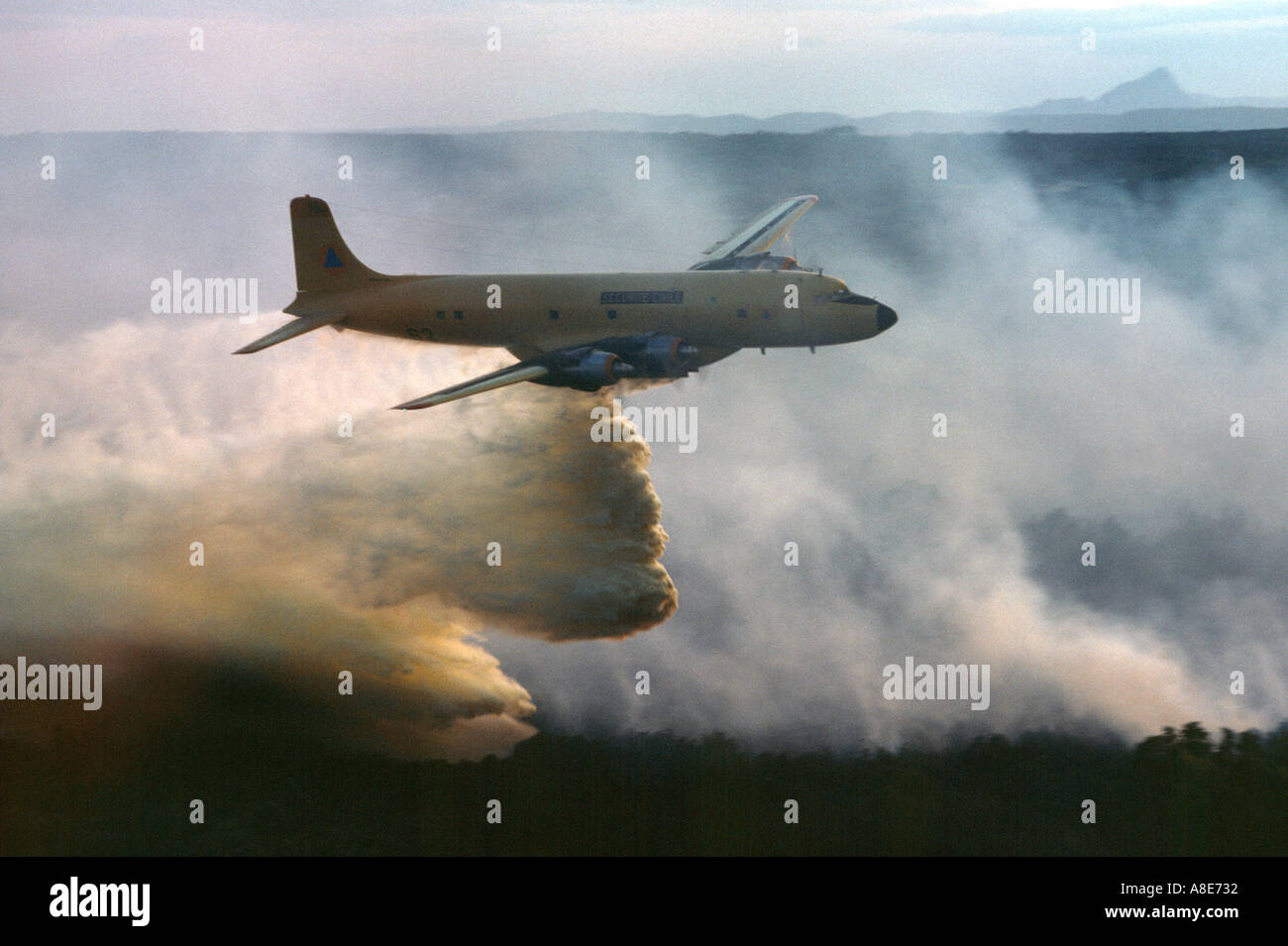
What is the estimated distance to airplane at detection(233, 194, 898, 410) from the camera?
1981 inches

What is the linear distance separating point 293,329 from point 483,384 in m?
12.1

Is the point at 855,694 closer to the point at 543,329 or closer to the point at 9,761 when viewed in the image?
the point at 543,329

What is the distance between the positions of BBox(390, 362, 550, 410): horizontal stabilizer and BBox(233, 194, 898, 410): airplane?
9cm

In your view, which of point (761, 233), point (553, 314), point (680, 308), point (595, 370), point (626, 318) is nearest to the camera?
point (595, 370)

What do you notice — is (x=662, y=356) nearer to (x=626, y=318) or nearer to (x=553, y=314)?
(x=626, y=318)

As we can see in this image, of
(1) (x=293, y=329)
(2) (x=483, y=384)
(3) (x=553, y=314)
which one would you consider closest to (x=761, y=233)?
(3) (x=553, y=314)

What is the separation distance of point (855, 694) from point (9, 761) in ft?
138

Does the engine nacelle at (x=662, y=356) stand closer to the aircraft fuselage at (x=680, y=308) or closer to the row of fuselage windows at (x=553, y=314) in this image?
the aircraft fuselage at (x=680, y=308)

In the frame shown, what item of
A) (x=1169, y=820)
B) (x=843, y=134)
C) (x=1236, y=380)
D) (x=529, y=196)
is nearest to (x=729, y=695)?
(x=1169, y=820)

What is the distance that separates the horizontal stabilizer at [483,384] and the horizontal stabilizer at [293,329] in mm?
8511

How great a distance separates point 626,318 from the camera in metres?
51.3

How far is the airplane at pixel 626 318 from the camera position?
50.3 metres

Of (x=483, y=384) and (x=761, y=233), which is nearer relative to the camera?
(x=483, y=384)

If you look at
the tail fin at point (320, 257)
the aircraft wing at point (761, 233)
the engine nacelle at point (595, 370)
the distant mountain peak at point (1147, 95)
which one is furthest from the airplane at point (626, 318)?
the distant mountain peak at point (1147, 95)
